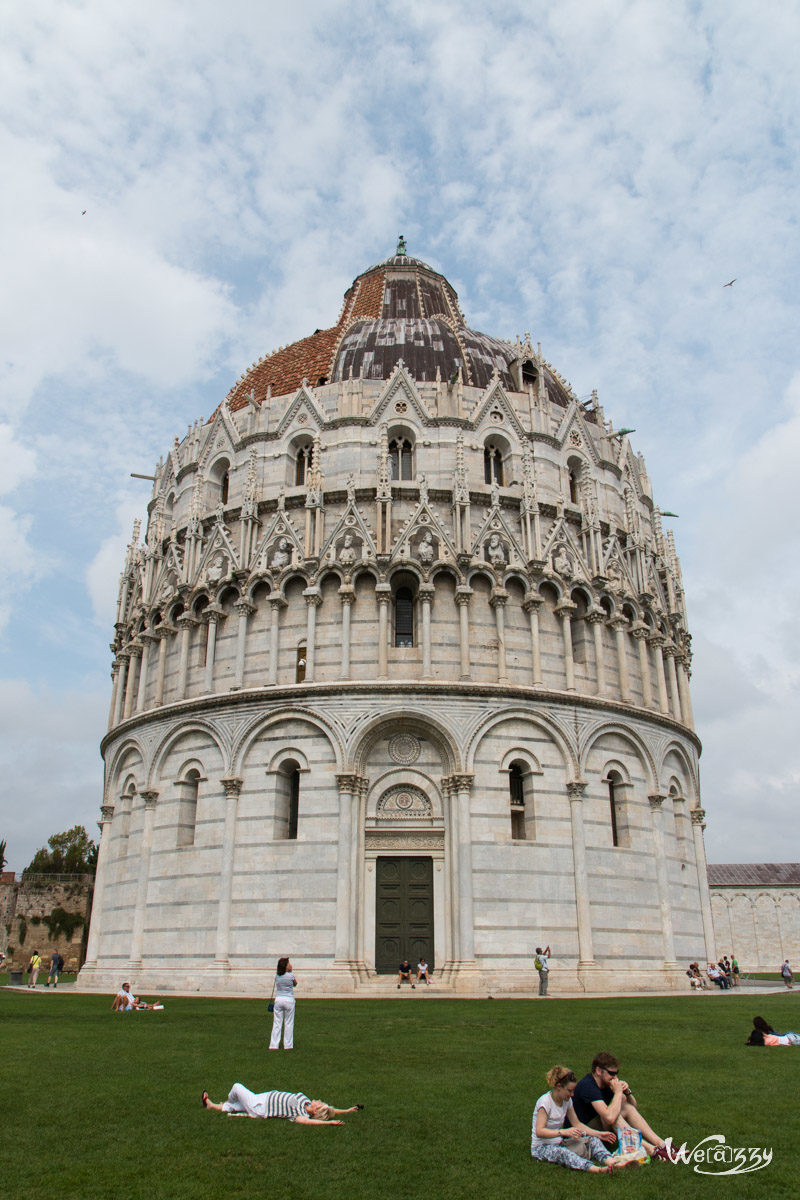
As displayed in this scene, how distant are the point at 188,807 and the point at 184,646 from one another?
5704mm

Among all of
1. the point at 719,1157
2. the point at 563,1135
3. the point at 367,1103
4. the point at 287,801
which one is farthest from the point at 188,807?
the point at 719,1157

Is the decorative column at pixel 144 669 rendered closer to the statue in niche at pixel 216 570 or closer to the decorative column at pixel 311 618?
the statue in niche at pixel 216 570

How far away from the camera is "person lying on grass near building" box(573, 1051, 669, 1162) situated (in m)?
8.24

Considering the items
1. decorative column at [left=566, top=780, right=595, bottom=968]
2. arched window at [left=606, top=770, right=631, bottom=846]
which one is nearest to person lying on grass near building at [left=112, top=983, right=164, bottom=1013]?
decorative column at [left=566, top=780, right=595, bottom=968]

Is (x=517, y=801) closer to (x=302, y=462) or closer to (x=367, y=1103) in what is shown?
(x=302, y=462)

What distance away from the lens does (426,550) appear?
31.6 m

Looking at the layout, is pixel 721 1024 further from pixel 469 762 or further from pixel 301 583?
pixel 301 583

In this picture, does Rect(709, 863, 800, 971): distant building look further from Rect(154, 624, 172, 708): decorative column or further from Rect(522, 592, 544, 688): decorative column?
Rect(154, 624, 172, 708): decorative column

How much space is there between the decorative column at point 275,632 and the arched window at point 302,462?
5734mm

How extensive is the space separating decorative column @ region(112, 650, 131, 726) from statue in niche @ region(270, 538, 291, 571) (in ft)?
27.9

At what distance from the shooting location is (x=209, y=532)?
35.8m

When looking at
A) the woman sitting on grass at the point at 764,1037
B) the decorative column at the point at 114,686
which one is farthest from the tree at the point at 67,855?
the woman sitting on grass at the point at 764,1037

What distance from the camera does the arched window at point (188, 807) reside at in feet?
102

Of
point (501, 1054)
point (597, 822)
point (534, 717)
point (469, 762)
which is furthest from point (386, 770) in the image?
point (501, 1054)
